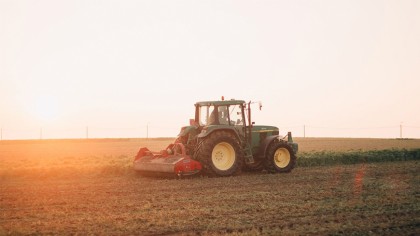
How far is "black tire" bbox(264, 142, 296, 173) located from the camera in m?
17.5

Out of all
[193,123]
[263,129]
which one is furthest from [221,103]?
[263,129]

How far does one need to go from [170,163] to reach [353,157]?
1024cm

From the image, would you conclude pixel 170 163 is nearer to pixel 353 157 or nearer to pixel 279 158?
pixel 279 158

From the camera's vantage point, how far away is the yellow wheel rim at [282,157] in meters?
17.9

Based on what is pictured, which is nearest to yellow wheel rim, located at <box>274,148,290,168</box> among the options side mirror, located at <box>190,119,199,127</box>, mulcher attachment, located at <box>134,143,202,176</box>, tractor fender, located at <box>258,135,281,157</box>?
tractor fender, located at <box>258,135,281,157</box>

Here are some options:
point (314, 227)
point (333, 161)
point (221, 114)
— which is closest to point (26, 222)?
point (314, 227)

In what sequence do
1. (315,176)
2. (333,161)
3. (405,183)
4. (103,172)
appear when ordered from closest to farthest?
(405,183)
(315,176)
(103,172)
(333,161)

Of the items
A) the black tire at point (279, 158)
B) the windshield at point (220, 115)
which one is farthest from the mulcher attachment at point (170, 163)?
the black tire at point (279, 158)

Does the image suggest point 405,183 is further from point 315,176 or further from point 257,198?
point 257,198

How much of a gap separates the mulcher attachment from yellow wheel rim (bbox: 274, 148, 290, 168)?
134 inches

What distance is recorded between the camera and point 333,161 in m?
22.1

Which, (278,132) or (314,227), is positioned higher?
(278,132)

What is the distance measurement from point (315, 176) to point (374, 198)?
5262 millimetres

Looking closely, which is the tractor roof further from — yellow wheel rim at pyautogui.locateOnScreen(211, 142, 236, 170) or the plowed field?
the plowed field
